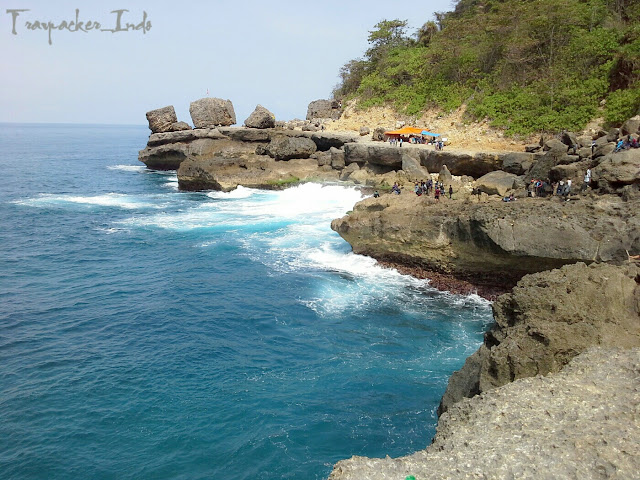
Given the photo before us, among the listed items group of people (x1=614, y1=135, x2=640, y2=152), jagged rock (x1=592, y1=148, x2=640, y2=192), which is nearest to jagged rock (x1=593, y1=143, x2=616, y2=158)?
group of people (x1=614, y1=135, x2=640, y2=152)

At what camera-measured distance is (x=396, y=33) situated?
73.1 meters

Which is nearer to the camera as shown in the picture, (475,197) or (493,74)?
(475,197)

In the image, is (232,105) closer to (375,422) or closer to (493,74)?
(493,74)

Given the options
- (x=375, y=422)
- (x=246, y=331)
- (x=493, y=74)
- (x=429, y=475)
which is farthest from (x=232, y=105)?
(x=429, y=475)

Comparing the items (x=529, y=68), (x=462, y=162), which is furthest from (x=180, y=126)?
(x=529, y=68)

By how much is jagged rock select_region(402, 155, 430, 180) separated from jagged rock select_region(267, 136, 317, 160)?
14.2 meters

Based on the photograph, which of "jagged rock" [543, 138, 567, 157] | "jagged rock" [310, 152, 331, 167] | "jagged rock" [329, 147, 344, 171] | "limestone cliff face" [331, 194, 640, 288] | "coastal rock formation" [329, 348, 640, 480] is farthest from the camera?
"jagged rock" [310, 152, 331, 167]

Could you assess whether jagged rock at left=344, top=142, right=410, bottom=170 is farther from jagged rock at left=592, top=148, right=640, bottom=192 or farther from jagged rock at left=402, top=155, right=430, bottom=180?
jagged rock at left=592, top=148, right=640, bottom=192

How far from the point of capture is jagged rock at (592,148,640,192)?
22.0 meters

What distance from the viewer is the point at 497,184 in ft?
105

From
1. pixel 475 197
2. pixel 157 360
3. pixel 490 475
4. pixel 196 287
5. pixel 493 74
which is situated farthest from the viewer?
pixel 493 74

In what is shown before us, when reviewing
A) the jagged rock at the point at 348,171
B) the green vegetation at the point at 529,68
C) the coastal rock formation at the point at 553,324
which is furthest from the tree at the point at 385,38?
the coastal rock formation at the point at 553,324

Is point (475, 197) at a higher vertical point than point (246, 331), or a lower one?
higher

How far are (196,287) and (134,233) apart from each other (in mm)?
12396
